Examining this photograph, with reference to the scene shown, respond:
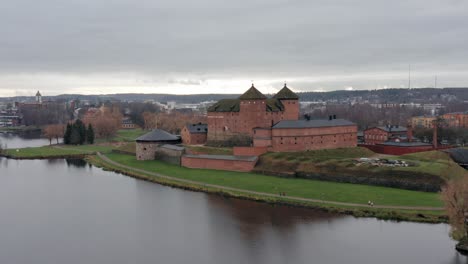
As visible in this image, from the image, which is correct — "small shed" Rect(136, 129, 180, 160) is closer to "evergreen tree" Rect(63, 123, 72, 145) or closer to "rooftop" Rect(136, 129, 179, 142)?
"rooftop" Rect(136, 129, 179, 142)

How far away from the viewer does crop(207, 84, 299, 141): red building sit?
43500mm

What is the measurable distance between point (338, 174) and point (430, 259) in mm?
13992

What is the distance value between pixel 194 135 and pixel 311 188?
63.4 feet

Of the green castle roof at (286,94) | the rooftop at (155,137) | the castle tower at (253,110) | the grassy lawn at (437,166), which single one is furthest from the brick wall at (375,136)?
the rooftop at (155,137)

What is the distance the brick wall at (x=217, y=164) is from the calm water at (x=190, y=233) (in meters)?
7.28

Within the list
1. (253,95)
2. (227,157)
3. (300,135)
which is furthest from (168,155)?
(300,135)

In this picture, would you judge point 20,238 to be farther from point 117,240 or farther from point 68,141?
point 68,141

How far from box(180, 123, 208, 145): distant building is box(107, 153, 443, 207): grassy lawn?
7.66 m

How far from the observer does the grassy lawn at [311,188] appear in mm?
26688

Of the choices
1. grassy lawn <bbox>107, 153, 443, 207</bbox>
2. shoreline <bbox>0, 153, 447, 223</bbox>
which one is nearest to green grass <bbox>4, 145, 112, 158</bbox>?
grassy lawn <bbox>107, 153, 443, 207</bbox>

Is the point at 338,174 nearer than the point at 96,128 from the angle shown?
Yes

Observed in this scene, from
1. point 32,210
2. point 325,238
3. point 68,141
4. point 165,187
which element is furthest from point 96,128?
point 325,238

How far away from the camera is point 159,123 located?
76.2 m

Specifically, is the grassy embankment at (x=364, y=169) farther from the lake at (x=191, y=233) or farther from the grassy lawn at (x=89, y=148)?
the grassy lawn at (x=89, y=148)
